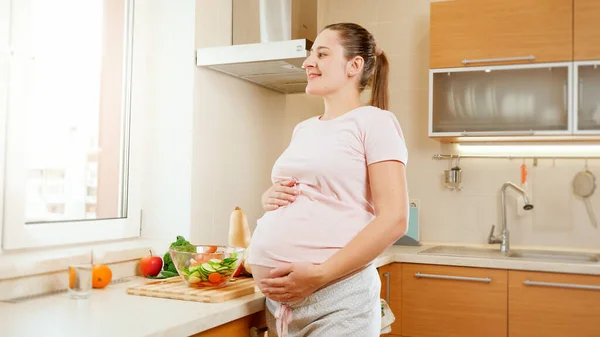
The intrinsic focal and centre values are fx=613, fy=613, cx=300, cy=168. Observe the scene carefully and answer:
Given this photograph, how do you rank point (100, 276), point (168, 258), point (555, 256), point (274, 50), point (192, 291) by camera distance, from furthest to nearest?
1. point (555, 256)
2. point (274, 50)
3. point (168, 258)
4. point (100, 276)
5. point (192, 291)

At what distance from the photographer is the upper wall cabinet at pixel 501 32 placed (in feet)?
8.69

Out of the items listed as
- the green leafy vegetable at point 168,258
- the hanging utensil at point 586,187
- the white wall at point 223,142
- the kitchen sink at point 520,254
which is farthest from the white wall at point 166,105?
the hanging utensil at point 586,187

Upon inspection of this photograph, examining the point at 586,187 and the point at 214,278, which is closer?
the point at 214,278

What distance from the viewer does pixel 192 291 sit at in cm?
167

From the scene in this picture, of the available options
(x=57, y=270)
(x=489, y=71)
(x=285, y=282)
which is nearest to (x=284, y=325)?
(x=285, y=282)

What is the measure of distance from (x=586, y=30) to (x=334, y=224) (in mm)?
1796

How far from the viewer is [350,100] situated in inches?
61.7

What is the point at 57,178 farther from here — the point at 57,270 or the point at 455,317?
the point at 455,317

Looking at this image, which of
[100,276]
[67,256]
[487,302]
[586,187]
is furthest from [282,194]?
[586,187]

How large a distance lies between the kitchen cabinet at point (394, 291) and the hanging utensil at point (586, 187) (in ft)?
3.22

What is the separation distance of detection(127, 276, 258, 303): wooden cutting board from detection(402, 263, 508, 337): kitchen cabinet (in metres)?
1.02

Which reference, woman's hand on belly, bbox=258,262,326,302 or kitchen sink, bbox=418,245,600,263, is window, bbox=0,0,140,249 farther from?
kitchen sink, bbox=418,245,600,263

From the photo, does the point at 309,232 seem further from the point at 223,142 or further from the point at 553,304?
the point at 553,304

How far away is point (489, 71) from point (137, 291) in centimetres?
187
